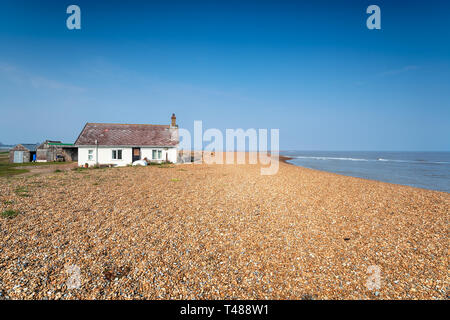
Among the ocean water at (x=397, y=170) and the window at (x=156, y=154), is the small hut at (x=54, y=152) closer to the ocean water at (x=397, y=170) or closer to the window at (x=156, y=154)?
the window at (x=156, y=154)

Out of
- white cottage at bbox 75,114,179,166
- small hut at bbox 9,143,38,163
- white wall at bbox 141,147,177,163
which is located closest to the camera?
white cottage at bbox 75,114,179,166

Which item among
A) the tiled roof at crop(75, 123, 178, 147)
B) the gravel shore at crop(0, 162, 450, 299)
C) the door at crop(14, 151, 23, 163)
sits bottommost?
the gravel shore at crop(0, 162, 450, 299)

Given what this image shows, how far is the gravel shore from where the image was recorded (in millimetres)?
4836

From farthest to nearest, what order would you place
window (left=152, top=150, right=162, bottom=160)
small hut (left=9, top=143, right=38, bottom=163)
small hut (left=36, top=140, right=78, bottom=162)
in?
1. small hut (left=36, top=140, right=78, bottom=162)
2. small hut (left=9, top=143, right=38, bottom=163)
3. window (left=152, top=150, right=162, bottom=160)

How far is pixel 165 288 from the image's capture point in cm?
480

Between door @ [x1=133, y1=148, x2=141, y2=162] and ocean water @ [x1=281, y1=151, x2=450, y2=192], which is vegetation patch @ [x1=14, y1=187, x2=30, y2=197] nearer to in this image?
door @ [x1=133, y1=148, x2=141, y2=162]

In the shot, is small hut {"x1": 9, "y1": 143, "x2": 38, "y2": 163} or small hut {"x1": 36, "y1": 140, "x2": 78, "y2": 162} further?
small hut {"x1": 36, "y1": 140, "x2": 78, "y2": 162}

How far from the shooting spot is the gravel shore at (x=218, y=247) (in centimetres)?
484

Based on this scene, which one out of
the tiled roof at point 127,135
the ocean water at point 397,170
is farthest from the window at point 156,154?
the ocean water at point 397,170

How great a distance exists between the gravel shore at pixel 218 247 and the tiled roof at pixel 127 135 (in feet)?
59.2

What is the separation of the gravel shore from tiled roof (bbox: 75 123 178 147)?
1804cm

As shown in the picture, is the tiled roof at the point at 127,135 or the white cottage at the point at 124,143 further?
the tiled roof at the point at 127,135

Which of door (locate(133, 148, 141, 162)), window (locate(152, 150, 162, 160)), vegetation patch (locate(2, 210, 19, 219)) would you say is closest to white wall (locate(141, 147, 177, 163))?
window (locate(152, 150, 162, 160))

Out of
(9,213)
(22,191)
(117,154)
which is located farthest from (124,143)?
A: (9,213)
